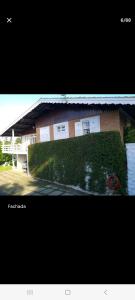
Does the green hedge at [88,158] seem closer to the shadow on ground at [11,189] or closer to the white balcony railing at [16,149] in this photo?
the white balcony railing at [16,149]

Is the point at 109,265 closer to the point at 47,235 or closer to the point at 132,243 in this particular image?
the point at 132,243

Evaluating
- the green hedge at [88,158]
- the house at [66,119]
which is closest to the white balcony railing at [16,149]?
the house at [66,119]

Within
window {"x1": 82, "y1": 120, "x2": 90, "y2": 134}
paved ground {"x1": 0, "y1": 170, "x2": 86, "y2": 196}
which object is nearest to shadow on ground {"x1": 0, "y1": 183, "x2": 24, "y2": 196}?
paved ground {"x1": 0, "y1": 170, "x2": 86, "y2": 196}

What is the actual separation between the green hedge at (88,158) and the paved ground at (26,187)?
0.41ft

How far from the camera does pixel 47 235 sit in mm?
1716

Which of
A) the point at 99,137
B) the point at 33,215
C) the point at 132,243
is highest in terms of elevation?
the point at 99,137

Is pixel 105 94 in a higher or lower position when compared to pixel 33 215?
higher

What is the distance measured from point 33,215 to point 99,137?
93 cm

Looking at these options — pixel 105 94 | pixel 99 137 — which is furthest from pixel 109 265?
pixel 105 94

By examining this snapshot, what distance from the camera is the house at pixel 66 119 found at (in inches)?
72.5
